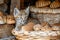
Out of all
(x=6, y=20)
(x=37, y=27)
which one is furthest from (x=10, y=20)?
(x=37, y=27)

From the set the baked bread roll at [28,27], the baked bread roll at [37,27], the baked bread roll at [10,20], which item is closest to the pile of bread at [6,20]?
the baked bread roll at [10,20]

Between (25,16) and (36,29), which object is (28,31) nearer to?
(36,29)

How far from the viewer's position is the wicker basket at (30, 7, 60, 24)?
7.27 ft

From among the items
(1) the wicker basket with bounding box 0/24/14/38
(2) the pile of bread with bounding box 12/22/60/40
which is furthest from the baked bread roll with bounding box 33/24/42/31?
(1) the wicker basket with bounding box 0/24/14/38

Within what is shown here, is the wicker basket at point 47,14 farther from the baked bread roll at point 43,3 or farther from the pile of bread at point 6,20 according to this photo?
the pile of bread at point 6,20

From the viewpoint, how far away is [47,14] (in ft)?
7.40

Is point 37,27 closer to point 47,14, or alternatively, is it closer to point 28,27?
point 28,27

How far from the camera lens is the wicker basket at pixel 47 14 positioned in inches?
87.2

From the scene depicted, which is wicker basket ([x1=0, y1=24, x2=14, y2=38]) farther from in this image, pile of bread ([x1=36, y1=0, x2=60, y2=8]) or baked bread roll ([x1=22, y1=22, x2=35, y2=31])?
pile of bread ([x1=36, y1=0, x2=60, y2=8])

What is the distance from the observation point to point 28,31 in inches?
78.3

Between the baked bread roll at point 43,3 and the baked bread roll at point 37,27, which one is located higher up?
the baked bread roll at point 43,3

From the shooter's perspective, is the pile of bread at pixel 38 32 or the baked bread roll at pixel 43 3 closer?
the pile of bread at pixel 38 32

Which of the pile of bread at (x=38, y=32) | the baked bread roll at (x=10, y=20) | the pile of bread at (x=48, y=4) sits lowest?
the pile of bread at (x=38, y=32)

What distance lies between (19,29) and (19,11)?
8.5 inches
